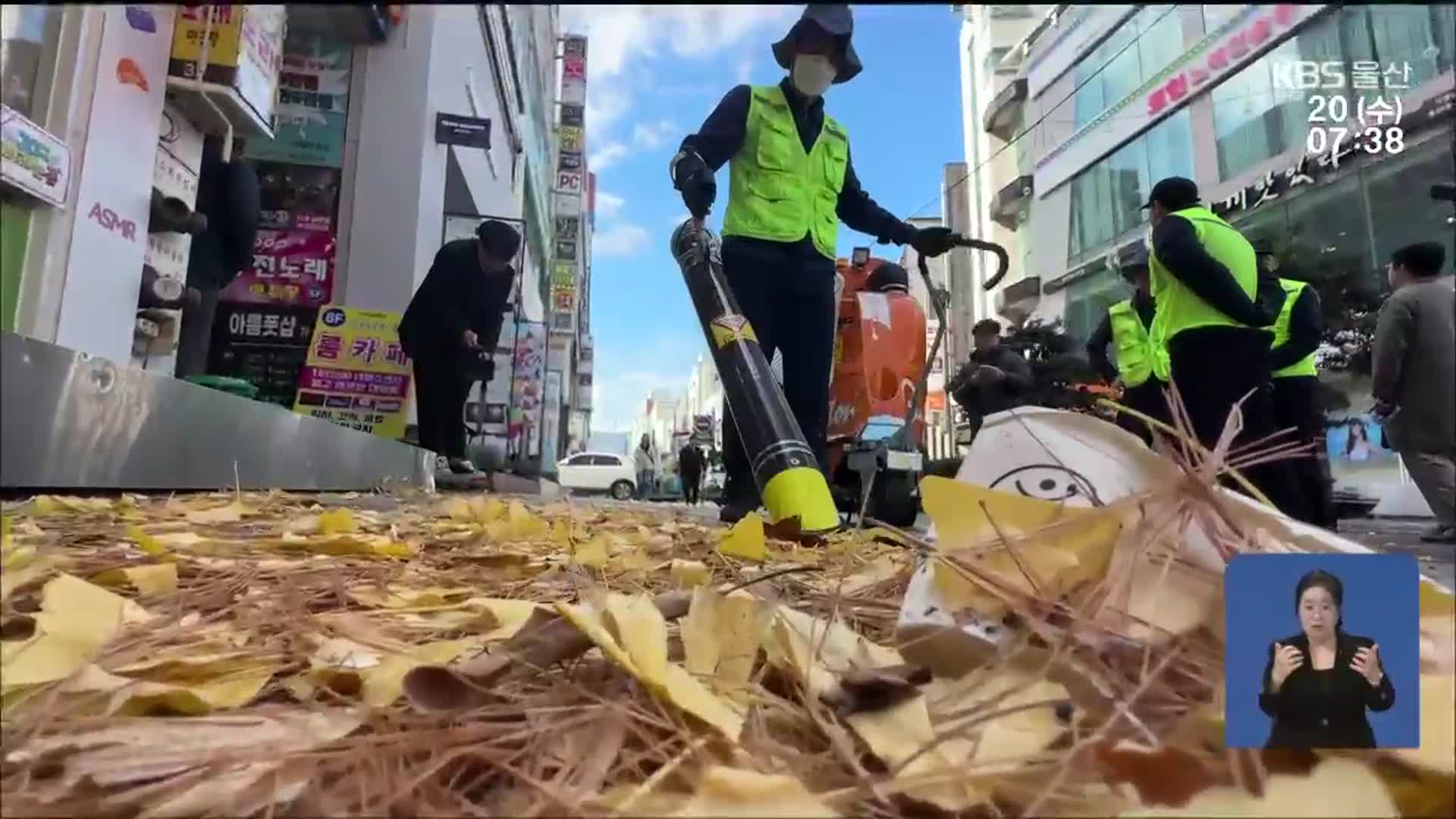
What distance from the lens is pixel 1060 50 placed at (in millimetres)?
687

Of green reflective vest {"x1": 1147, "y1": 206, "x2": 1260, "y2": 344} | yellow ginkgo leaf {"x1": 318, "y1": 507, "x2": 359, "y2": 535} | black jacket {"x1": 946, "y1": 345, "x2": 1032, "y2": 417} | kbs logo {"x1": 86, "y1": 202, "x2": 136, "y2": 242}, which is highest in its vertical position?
kbs logo {"x1": 86, "y1": 202, "x2": 136, "y2": 242}

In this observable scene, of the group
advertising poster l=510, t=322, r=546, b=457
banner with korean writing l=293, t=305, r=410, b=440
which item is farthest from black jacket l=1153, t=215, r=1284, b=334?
advertising poster l=510, t=322, r=546, b=457

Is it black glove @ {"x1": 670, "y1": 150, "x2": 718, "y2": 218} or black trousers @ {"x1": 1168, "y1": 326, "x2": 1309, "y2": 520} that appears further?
black glove @ {"x1": 670, "y1": 150, "x2": 718, "y2": 218}

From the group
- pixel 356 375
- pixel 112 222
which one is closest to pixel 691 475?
pixel 356 375

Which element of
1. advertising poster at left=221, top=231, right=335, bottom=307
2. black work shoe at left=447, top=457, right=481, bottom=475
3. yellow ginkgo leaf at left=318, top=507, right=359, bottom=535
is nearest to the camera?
yellow ginkgo leaf at left=318, top=507, right=359, bottom=535

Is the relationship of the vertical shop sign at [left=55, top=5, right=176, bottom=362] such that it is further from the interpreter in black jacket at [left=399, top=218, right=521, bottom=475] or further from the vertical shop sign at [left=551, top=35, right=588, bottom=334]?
the vertical shop sign at [left=551, top=35, right=588, bottom=334]

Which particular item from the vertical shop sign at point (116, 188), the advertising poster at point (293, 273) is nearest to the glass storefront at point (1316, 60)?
the vertical shop sign at point (116, 188)

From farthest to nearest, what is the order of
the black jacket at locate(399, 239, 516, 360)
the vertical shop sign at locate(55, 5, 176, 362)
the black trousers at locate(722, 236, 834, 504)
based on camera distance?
the black jacket at locate(399, 239, 516, 360) < the black trousers at locate(722, 236, 834, 504) < the vertical shop sign at locate(55, 5, 176, 362)

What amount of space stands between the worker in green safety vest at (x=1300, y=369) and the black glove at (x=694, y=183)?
56 centimetres

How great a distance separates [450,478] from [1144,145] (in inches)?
125

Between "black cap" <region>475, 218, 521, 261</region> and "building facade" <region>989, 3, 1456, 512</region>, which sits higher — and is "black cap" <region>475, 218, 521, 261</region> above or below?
above

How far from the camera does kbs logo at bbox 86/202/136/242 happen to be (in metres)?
1.62

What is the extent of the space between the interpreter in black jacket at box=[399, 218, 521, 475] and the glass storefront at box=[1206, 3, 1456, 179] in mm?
3088

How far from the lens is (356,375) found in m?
4.01
